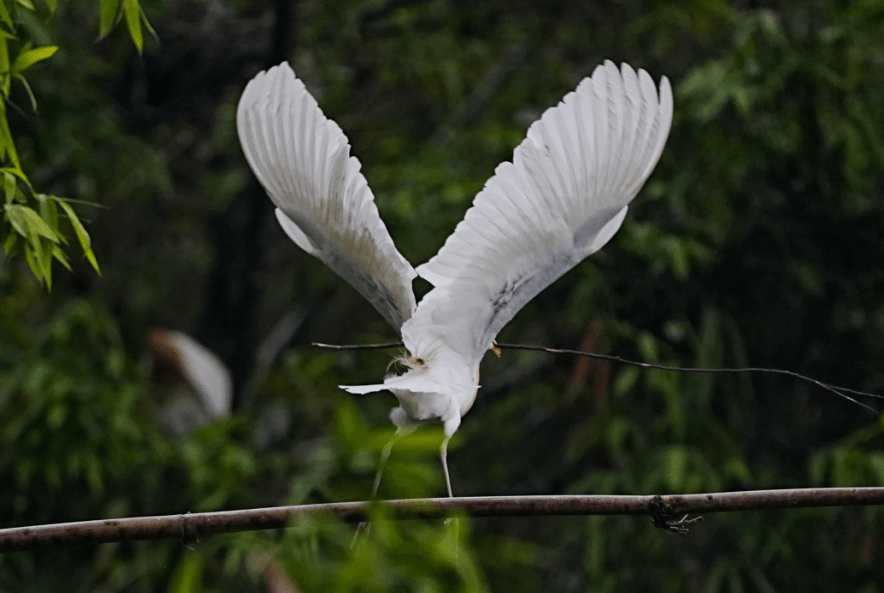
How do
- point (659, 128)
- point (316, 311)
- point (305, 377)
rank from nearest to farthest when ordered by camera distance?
point (659, 128), point (305, 377), point (316, 311)

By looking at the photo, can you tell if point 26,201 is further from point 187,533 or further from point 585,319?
point 585,319

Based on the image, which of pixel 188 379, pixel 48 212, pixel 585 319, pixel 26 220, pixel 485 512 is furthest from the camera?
pixel 188 379

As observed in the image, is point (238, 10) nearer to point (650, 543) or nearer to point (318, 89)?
point (318, 89)

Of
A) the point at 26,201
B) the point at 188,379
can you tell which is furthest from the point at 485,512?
the point at 188,379

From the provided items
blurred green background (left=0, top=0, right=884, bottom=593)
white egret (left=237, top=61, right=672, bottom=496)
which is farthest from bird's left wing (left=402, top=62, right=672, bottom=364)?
blurred green background (left=0, top=0, right=884, bottom=593)

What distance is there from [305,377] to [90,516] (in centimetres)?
97

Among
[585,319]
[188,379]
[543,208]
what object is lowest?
[188,379]

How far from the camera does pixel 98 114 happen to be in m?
4.04

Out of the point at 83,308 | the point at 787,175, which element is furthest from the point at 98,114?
the point at 787,175

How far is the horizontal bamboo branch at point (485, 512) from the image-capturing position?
49.7 inches

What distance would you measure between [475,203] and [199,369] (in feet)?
10.1

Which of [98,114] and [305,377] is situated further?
[305,377]

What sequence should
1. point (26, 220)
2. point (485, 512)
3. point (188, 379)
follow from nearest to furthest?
1. point (485, 512)
2. point (26, 220)
3. point (188, 379)

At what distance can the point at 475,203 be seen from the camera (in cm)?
157
